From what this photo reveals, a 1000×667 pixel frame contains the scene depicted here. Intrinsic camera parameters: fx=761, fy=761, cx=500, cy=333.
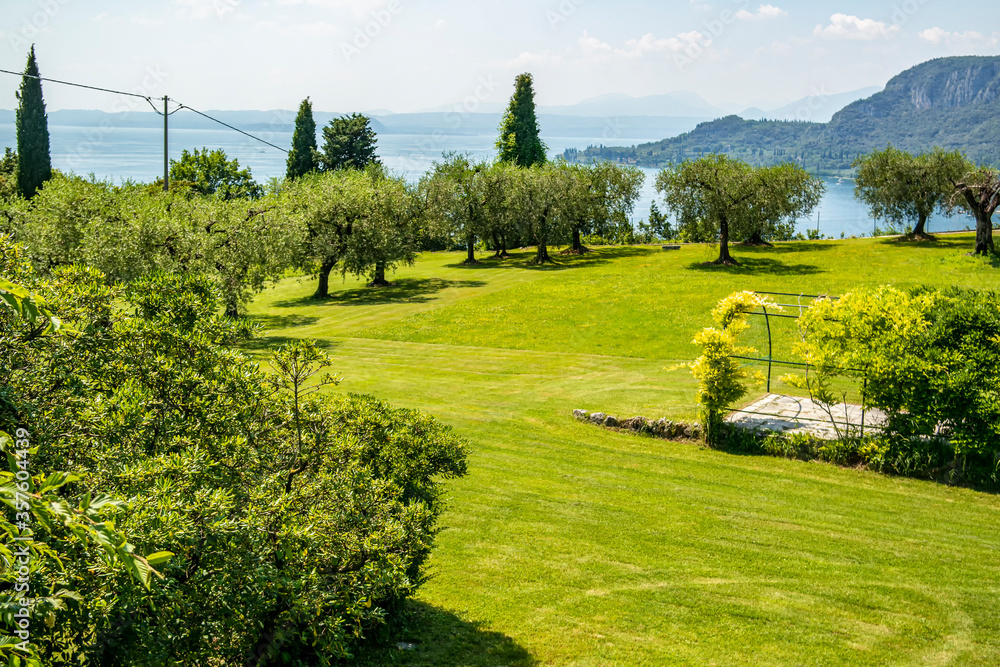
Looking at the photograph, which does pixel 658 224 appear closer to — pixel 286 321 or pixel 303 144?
pixel 303 144

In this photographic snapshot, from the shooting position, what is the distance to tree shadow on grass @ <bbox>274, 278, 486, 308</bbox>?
40750 millimetres

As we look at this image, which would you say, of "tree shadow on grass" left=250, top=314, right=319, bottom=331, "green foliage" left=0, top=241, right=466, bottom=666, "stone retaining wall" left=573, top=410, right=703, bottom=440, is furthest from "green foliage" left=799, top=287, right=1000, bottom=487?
"tree shadow on grass" left=250, top=314, right=319, bottom=331

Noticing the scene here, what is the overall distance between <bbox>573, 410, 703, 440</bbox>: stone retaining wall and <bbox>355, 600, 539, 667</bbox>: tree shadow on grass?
385 inches

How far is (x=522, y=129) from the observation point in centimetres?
7144

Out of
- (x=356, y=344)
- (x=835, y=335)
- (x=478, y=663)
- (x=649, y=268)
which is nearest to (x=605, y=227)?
(x=649, y=268)

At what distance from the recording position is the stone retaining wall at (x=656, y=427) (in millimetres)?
17516

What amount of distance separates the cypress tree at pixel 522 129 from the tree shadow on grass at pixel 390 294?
27.7 metres

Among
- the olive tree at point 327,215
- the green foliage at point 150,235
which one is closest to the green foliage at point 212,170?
the olive tree at point 327,215

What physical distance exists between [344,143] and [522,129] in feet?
62.6

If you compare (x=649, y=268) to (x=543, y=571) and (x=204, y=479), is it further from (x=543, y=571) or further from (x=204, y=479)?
(x=204, y=479)

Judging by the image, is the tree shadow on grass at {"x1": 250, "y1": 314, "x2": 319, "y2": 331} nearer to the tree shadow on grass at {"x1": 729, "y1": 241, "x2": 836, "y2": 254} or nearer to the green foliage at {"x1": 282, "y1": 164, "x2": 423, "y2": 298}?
the green foliage at {"x1": 282, "y1": 164, "x2": 423, "y2": 298}

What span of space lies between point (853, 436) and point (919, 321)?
8.91 feet

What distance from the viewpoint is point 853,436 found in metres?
16.1

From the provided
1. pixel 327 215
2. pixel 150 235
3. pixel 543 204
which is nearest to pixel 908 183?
pixel 543 204
